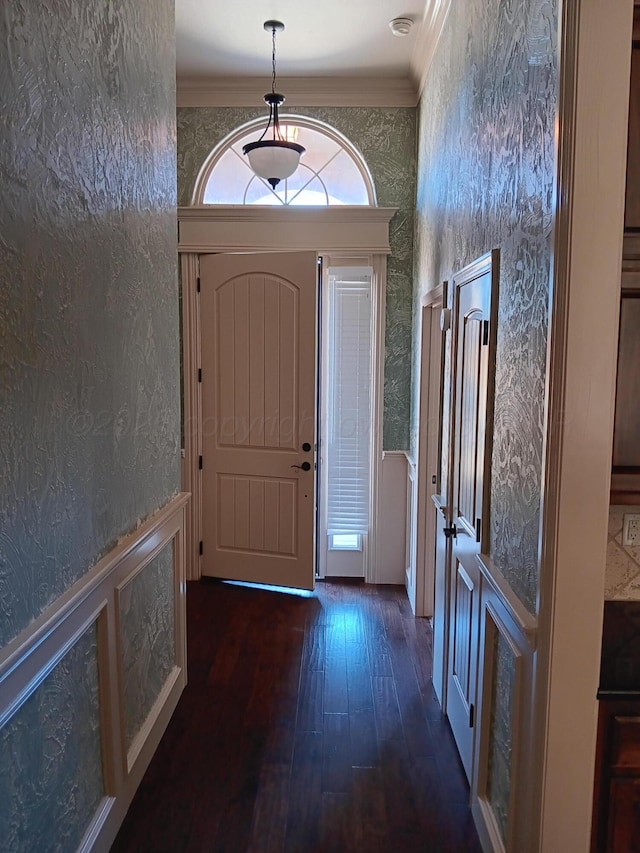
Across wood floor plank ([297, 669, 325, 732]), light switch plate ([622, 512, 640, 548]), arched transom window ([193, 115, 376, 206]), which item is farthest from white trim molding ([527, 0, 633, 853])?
arched transom window ([193, 115, 376, 206])

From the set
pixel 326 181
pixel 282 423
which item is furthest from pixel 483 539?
pixel 326 181

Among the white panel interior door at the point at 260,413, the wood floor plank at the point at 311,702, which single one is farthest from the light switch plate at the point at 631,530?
the white panel interior door at the point at 260,413

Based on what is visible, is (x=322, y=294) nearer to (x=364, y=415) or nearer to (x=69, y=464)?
(x=364, y=415)

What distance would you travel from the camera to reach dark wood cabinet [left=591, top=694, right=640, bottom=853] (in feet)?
4.95

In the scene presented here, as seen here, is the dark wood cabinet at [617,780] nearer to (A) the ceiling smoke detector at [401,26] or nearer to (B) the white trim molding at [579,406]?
(B) the white trim molding at [579,406]

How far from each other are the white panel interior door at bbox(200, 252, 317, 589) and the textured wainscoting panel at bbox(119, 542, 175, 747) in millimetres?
1498

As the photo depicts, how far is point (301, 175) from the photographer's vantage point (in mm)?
4246

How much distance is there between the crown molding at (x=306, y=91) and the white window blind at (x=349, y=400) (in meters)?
1.11

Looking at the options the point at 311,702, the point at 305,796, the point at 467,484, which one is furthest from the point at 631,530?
the point at 311,702

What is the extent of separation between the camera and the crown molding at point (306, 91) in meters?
4.07

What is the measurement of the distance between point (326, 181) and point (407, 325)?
1135 millimetres

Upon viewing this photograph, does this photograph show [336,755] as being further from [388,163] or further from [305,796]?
[388,163]

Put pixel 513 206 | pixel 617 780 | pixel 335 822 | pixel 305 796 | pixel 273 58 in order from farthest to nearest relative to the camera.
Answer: pixel 273 58 < pixel 305 796 < pixel 335 822 < pixel 513 206 < pixel 617 780

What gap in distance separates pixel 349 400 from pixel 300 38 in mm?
2173
